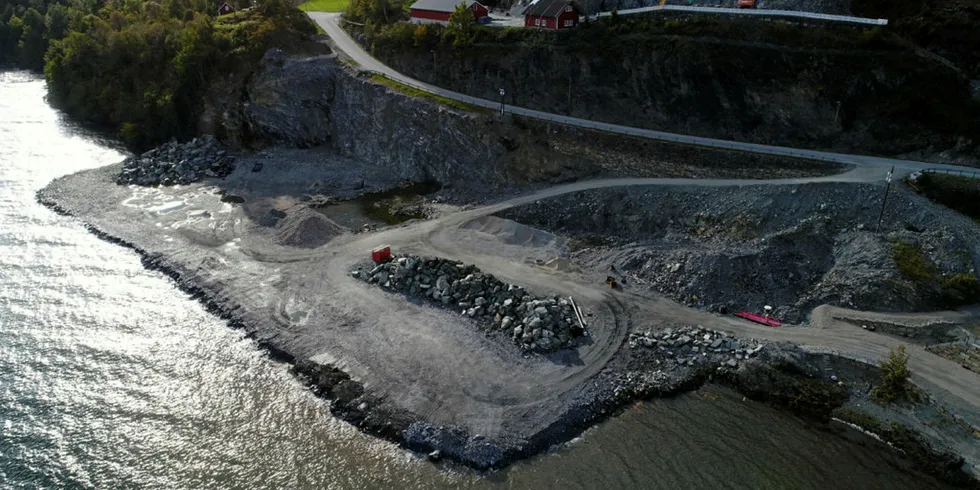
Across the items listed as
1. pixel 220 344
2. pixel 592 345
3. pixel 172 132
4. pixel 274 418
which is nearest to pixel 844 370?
pixel 592 345

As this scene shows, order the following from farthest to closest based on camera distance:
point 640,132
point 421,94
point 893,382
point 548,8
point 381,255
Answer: point 548,8, point 421,94, point 640,132, point 381,255, point 893,382

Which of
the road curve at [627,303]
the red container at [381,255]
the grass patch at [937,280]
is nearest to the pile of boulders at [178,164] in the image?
the road curve at [627,303]

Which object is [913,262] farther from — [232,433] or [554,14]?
[232,433]

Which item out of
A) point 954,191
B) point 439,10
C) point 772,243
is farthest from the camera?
point 439,10

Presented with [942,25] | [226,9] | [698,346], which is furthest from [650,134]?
[226,9]

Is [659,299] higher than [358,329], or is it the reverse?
[659,299]

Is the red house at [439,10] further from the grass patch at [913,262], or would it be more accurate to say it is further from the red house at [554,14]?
the grass patch at [913,262]
